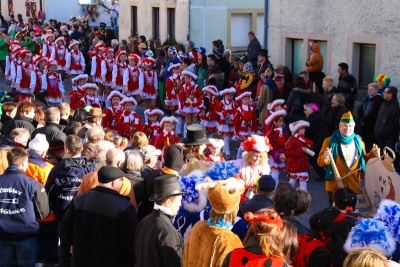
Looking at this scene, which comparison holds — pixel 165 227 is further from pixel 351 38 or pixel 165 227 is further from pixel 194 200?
pixel 351 38

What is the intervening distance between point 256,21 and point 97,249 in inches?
716

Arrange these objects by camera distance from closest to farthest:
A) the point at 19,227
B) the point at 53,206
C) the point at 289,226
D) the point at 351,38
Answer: the point at 289,226 → the point at 19,227 → the point at 53,206 → the point at 351,38

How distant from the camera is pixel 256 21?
23.9 meters

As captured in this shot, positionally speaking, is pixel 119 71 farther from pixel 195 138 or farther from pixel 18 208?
pixel 18 208

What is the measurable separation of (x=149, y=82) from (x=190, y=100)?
3052mm

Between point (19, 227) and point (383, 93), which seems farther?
point (383, 93)

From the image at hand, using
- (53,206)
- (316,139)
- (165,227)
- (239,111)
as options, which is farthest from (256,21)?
(165,227)

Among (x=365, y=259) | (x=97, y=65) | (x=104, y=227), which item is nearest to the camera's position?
(x=365, y=259)

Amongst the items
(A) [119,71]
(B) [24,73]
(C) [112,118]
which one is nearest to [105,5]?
(A) [119,71]

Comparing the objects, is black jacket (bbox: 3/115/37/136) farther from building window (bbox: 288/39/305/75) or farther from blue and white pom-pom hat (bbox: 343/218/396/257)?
building window (bbox: 288/39/305/75)

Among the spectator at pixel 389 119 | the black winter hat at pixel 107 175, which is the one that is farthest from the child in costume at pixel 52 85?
the black winter hat at pixel 107 175

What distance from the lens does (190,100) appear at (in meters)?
15.9

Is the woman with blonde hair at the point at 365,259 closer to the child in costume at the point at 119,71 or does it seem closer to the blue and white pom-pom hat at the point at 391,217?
the blue and white pom-pom hat at the point at 391,217

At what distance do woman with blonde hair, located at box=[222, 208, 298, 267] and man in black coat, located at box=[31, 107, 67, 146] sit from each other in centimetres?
555
